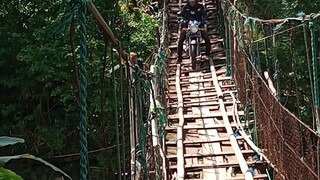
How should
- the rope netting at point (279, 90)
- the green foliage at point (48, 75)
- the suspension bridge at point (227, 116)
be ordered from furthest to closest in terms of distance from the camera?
the green foliage at point (48, 75)
the rope netting at point (279, 90)
the suspension bridge at point (227, 116)

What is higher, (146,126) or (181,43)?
(181,43)

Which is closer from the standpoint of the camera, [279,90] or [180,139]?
[279,90]

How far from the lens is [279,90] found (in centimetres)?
377

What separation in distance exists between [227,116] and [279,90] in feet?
2.08

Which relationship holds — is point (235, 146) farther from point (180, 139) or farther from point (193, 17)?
point (193, 17)

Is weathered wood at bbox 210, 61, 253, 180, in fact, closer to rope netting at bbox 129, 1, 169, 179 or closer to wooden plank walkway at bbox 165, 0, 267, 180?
wooden plank walkway at bbox 165, 0, 267, 180

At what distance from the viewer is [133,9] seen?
675cm

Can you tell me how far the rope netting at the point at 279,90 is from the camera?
2.46m

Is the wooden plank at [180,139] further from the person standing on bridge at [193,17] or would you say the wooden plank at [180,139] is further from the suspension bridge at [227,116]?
the person standing on bridge at [193,17]

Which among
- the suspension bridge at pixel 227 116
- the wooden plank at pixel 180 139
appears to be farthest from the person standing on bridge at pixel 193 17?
the wooden plank at pixel 180 139

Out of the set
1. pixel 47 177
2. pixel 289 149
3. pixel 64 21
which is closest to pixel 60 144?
pixel 47 177

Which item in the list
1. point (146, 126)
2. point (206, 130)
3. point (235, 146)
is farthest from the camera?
point (206, 130)

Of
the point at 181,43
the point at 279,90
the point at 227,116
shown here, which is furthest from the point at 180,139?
the point at 181,43

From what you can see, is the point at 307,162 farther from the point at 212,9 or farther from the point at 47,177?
the point at 212,9
